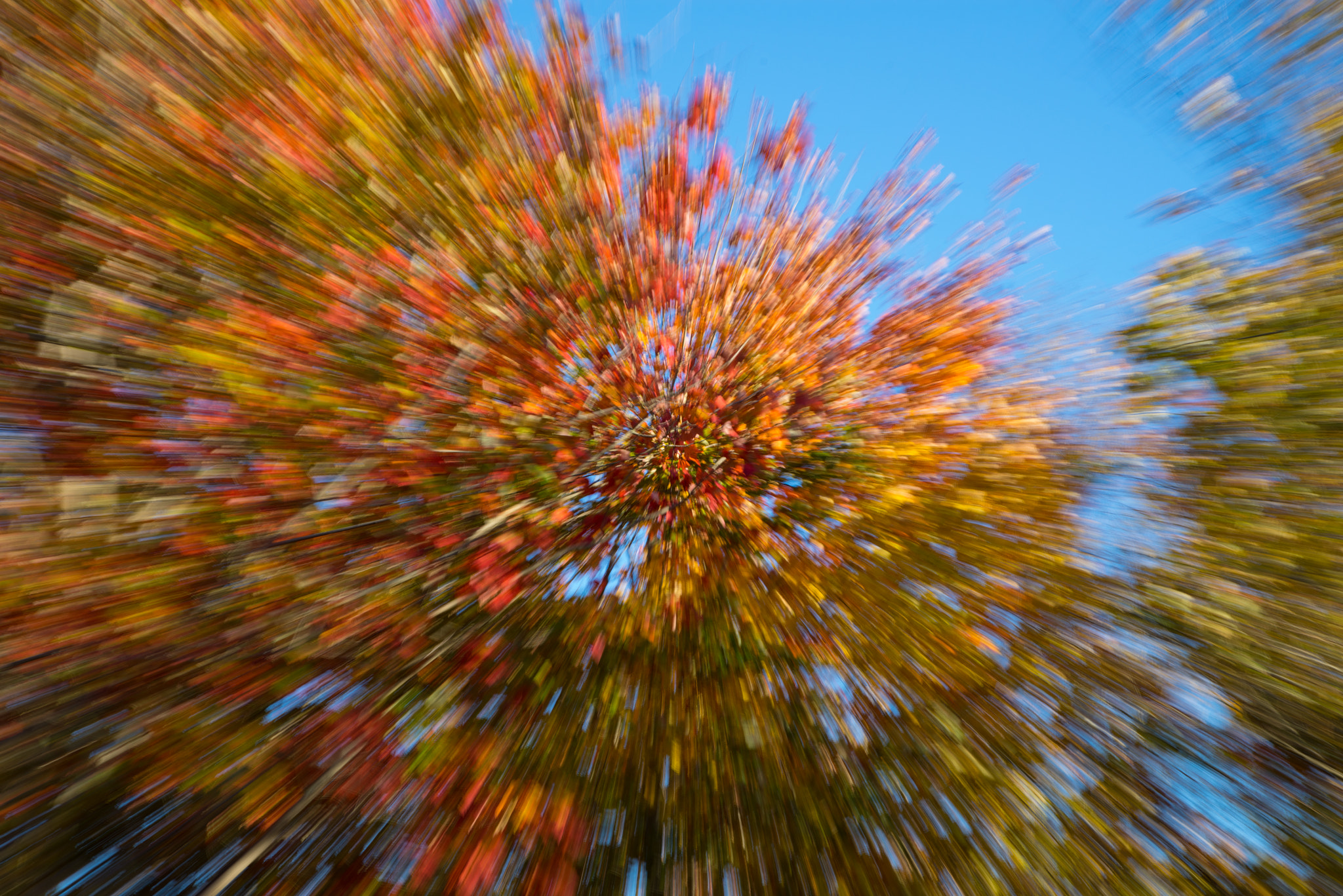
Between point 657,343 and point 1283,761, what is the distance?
543 cm

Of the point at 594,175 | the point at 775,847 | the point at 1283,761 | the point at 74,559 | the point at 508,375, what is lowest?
the point at 775,847

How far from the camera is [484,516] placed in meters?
4.42

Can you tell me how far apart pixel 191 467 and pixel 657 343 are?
3727 mm

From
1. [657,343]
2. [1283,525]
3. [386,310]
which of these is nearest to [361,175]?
[386,310]

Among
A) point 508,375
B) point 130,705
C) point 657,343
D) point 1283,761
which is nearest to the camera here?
point 130,705

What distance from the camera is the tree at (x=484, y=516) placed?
2863 millimetres

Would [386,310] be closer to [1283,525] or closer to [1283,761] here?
[1283,525]

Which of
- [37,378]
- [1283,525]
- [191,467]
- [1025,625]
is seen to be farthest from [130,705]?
[1283,525]

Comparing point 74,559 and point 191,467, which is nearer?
point 74,559

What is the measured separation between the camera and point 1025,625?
198 inches

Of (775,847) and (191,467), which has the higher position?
(191,467)

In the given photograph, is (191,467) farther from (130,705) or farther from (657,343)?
(657,343)

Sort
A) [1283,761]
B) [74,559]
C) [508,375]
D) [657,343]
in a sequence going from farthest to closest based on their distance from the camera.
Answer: [657,343]
[508,375]
[1283,761]
[74,559]

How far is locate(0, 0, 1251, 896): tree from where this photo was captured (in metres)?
2.86
